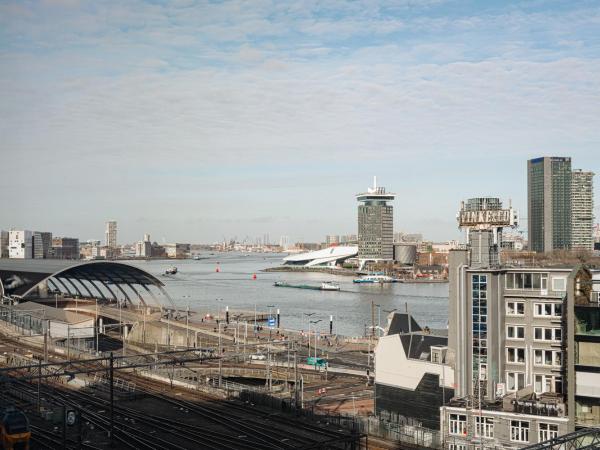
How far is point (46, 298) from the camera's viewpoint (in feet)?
130

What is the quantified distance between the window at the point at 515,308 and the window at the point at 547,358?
2.70 ft

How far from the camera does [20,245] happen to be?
391 ft

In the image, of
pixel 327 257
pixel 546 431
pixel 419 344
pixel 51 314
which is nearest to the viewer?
pixel 546 431

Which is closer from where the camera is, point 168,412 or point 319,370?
point 168,412

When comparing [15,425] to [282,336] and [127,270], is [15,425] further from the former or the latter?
[127,270]

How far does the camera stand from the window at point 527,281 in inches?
544

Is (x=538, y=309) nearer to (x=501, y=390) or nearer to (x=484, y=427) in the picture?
(x=501, y=390)

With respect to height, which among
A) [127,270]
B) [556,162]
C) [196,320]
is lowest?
[196,320]

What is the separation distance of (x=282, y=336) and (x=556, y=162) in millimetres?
121010

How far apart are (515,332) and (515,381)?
96 centimetres

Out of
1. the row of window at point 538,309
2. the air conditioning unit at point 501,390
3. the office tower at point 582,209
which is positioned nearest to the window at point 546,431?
the air conditioning unit at point 501,390

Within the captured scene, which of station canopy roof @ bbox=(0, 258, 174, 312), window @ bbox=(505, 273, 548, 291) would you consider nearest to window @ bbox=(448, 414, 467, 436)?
window @ bbox=(505, 273, 548, 291)

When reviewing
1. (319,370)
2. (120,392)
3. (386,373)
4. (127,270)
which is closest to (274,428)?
(386,373)

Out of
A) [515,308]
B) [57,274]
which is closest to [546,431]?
[515,308]
